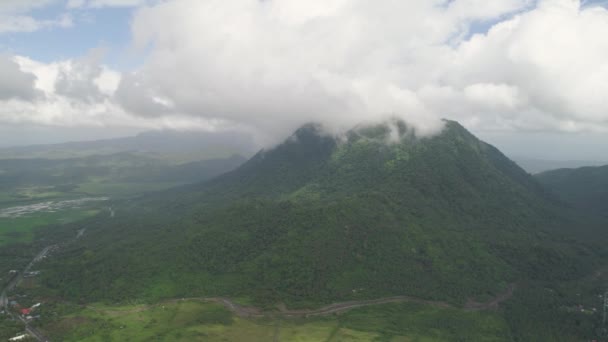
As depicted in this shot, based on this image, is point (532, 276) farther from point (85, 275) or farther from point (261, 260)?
point (85, 275)

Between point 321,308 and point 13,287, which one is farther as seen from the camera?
point 13,287

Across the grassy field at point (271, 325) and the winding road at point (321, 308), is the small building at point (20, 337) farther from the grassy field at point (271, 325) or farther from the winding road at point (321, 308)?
the winding road at point (321, 308)

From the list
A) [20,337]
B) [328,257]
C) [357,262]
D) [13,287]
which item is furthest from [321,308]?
[13,287]

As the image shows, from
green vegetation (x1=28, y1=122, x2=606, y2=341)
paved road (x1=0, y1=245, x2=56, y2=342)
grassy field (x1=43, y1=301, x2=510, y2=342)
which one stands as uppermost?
green vegetation (x1=28, y1=122, x2=606, y2=341)

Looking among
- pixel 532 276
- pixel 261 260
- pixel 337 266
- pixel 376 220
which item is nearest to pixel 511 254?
pixel 532 276

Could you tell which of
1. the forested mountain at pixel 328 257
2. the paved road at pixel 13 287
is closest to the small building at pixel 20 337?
the paved road at pixel 13 287

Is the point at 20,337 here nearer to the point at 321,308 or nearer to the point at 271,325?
the point at 271,325

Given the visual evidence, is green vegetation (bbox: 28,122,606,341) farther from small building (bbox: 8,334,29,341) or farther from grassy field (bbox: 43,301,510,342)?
small building (bbox: 8,334,29,341)

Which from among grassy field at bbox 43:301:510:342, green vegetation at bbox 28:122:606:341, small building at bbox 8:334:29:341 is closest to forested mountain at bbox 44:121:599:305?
green vegetation at bbox 28:122:606:341

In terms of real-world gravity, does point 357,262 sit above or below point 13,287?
above
